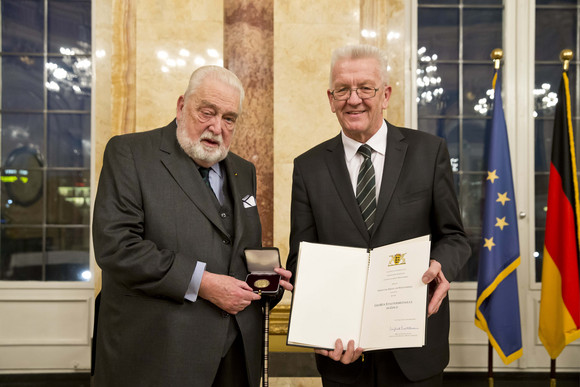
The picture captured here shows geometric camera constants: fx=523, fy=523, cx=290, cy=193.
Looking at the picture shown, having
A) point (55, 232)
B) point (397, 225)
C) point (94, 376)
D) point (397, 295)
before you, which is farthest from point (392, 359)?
point (55, 232)

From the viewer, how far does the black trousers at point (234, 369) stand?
2047 mm

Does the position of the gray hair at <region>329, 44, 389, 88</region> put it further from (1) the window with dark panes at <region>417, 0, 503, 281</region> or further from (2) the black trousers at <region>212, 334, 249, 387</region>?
(1) the window with dark panes at <region>417, 0, 503, 281</region>

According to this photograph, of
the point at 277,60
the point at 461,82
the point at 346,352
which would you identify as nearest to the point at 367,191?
the point at 346,352

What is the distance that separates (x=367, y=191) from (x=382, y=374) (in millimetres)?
696

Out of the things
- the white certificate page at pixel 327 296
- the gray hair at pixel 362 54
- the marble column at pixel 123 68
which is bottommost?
→ the white certificate page at pixel 327 296

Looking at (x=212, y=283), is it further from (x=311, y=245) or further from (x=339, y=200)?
(x=339, y=200)

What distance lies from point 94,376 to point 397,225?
1.34m

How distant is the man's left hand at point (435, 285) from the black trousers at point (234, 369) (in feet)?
2.43

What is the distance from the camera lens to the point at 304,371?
4.00 metres

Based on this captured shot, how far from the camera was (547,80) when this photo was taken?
5035mm

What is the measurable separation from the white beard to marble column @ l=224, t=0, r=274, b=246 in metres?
2.13

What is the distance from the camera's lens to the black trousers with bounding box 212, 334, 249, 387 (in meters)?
2.05

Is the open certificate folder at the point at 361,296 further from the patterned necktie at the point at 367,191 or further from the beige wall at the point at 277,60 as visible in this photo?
the beige wall at the point at 277,60

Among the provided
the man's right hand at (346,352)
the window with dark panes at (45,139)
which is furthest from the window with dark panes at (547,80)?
the window with dark panes at (45,139)
